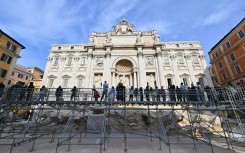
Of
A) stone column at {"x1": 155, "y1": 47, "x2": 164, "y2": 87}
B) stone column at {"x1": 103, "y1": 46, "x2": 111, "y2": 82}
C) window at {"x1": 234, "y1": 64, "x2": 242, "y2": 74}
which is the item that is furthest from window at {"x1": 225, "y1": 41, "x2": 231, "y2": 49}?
Answer: stone column at {"x1": 103, "y1": 46, "x2": 111, "y2": 82}

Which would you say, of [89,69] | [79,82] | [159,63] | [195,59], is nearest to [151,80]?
[159,63]

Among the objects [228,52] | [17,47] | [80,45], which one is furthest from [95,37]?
[228,52]

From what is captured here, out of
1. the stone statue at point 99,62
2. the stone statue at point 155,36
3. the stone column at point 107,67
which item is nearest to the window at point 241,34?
the stone statue at point 155,36

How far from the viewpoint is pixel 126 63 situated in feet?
87.4

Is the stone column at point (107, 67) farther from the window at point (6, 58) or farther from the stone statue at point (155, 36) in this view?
the window at point (6, 58)

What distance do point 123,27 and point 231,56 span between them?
26.9 metres

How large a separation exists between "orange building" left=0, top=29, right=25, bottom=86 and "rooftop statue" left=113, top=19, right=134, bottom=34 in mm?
23505

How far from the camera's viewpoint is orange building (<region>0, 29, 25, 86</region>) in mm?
23750

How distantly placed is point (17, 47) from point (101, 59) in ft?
65.9

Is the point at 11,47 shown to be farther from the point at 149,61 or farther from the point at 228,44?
the point at 228,44

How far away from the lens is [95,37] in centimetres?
2875

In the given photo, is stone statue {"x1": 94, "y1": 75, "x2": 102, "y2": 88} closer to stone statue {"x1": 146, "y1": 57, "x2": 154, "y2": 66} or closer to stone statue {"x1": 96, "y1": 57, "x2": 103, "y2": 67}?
stone statue {"x1": 96, "y1": 57, "x2": 103, "y2": 67}

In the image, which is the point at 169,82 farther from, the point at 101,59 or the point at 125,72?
the point at 101,59

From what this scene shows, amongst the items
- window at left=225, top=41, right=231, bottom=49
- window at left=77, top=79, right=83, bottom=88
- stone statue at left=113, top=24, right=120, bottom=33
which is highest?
stone statue at left=113, top=24, right=120, bottom=33
